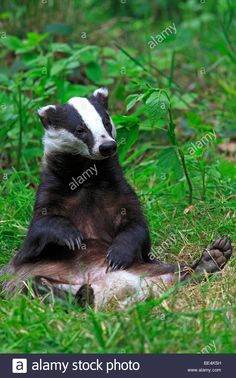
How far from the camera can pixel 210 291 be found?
4613 mm

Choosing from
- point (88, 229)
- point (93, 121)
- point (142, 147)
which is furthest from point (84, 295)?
point (142, 147)

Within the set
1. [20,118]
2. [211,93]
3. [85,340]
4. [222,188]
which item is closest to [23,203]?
[20,118]

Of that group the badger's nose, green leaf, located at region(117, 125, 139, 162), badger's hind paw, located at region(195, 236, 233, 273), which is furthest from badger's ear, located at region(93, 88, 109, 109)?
badger's hind paw, located at region(195, 236, 233, 273)

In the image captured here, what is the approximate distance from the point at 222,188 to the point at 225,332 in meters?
2.28

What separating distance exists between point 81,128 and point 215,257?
1003 millimetres

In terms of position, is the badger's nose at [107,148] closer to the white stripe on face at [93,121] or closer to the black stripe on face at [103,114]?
the white stripe on face at [93,121]

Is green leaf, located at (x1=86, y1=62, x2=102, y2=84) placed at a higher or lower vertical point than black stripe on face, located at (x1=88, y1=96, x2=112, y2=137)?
lower

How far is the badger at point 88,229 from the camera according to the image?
477 cm

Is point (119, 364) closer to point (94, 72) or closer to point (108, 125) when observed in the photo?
point (108, 125)

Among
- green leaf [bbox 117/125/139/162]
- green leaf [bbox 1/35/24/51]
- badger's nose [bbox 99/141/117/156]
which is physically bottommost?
green leaf [bbox 117/125/139/162]

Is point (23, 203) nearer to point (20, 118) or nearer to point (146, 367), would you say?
point (20, 118)

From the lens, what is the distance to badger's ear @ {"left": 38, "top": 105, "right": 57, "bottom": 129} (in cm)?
523

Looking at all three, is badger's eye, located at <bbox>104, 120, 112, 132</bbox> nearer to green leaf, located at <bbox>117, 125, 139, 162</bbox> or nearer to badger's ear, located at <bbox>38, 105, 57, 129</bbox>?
badger's ear, located at <bbox>38, 105, 57, 129</bbox>

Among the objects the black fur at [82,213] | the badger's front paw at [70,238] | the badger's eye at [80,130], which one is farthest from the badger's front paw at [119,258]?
the badger's eye at [80,130]
